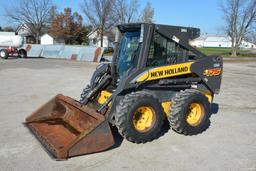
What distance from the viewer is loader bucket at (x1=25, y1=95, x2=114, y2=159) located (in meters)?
4.46

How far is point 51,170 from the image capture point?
4.20 metres

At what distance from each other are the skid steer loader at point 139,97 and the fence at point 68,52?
19109 mm

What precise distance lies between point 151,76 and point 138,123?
91cm

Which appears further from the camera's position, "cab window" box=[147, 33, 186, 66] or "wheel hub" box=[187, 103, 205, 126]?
"wheel hub" box=[187, 103, 205, 126]

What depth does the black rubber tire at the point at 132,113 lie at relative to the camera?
4.89m

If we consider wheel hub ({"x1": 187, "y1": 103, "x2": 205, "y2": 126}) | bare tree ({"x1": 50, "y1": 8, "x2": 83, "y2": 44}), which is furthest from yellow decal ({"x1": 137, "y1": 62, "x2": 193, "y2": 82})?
bare tree ({"x1": 50, "y1": 8, "x2": 83, "y2": 44})

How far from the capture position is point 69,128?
5582 mm

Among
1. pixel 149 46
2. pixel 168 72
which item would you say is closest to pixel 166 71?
pixel 168 72

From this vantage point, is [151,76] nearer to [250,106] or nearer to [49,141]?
[49,141]

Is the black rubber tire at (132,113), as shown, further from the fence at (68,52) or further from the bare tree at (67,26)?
the bare tree at (67,26)

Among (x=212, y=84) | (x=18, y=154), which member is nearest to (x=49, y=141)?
(x=18, y=154)

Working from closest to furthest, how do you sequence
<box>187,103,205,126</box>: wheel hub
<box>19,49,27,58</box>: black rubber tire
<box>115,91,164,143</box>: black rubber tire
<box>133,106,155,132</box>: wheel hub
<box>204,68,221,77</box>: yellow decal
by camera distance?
<box>115,91,164,143</box>: black rubber tire
<box>133,106,155,132</box>: wheel hub
<box>187,103,205,126</box>: wheel hub
<box>204,68,221,77</box>: yellow decal
<box>19,49,27,58</box>: black rubber tire

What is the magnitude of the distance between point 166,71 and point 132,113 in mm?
1155

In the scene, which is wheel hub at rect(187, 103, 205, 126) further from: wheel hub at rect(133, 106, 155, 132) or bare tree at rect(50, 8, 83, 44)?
bare tree at rect(50, 8, 83, 44)
